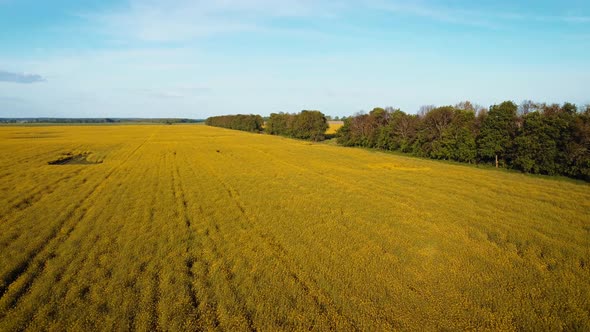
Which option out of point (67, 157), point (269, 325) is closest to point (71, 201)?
point (269, 325)

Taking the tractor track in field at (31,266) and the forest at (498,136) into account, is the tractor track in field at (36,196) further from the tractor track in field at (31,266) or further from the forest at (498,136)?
the forest at (498,136)

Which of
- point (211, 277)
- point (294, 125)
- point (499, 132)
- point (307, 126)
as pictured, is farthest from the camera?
point (294, 125)

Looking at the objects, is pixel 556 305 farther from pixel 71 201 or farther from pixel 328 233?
pixel 71 201

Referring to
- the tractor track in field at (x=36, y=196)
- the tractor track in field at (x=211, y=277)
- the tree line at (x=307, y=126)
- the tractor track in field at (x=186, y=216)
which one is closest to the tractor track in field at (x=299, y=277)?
the tractor track in field at (x=211, y=277)

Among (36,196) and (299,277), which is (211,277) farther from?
(36,196)

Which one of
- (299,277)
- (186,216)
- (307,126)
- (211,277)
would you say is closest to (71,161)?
(186,216)

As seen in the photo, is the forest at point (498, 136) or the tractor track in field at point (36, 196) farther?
the forest at point (498, 136)

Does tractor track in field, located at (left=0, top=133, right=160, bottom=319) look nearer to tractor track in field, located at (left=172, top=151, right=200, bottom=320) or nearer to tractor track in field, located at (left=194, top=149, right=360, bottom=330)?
tractor track in field, located at (left=172, top=151, right=200, bottom=320)
